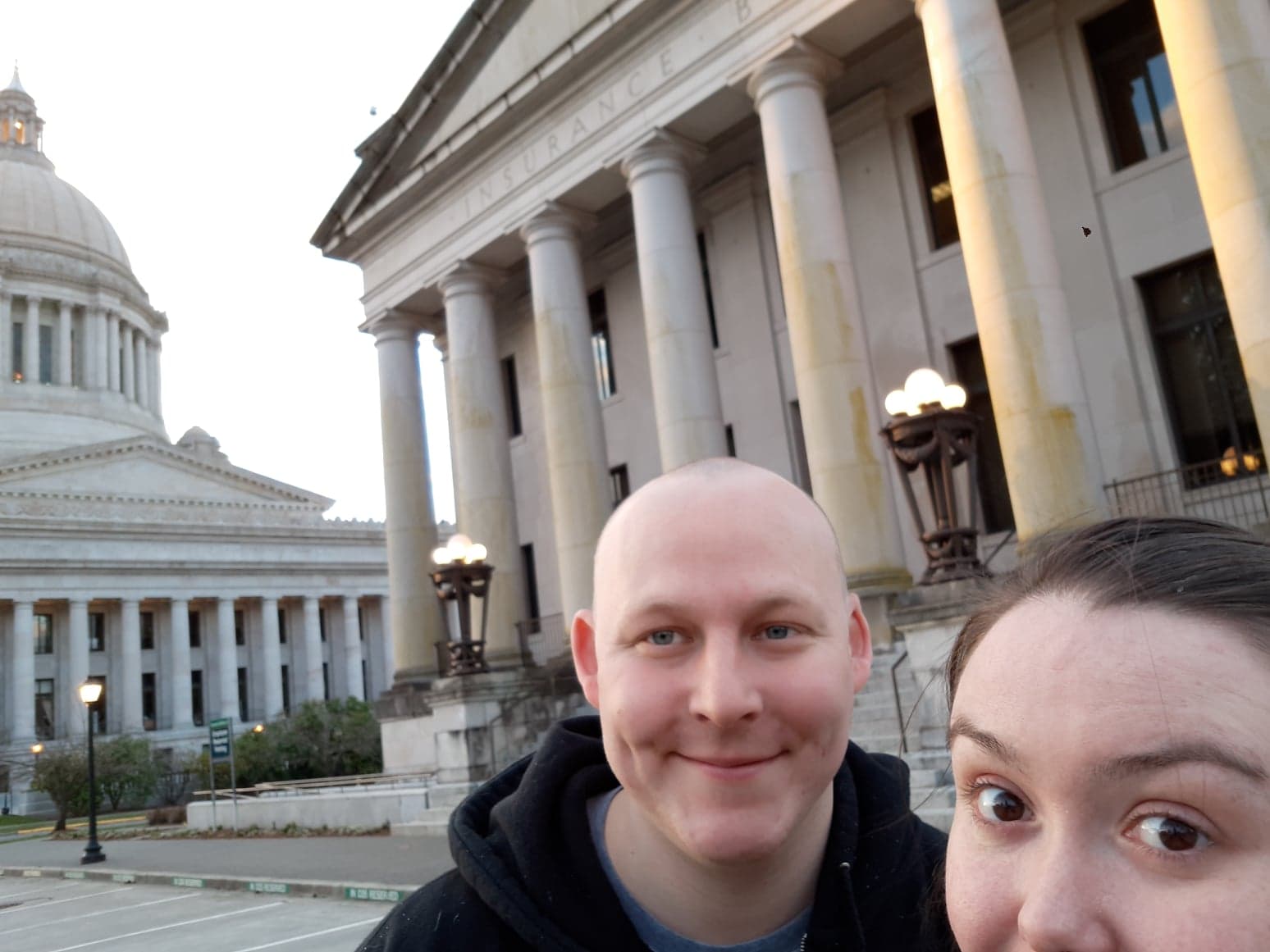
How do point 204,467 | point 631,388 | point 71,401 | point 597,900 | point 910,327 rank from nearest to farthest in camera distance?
1. point 597,900
2. point 910,327
3. point 631,388
4. point 204,467
5. point 71,401

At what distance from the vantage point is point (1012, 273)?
14469 mm

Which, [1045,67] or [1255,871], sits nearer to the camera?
[1255,871]

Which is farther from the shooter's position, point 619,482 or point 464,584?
point 619,482

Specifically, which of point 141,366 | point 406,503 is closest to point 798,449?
point 406,503

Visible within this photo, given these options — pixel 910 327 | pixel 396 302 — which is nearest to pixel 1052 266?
pixel 910 327

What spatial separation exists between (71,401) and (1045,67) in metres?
80.9

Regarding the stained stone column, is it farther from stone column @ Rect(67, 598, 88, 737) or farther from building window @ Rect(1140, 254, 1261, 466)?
building window @ Rect(1140, 254, 1261, 466)

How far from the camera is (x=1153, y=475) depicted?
615 inches

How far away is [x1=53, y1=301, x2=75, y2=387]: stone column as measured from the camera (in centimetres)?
8269

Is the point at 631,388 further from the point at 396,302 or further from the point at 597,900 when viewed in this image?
the point at 597,900

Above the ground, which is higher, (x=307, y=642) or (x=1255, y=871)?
(x=307, y=642)

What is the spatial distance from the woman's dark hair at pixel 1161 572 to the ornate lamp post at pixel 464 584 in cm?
2008

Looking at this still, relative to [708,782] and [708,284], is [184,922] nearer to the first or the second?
[708,782]

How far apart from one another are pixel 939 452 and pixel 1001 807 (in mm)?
12445
